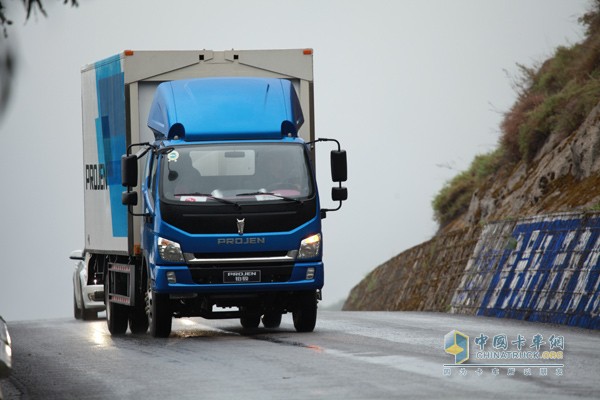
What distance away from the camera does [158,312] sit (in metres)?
18.7

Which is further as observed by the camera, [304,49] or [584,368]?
[304,49]

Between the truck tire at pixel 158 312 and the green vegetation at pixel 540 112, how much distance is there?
15551mm

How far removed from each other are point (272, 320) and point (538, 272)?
4364mm

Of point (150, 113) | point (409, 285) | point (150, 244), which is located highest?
point (150, 113)

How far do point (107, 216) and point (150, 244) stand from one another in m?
3.02

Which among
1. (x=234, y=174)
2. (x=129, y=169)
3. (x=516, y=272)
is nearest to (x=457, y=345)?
(x=234, y=174)

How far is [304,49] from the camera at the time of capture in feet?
65.5

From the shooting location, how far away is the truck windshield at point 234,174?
18156mm

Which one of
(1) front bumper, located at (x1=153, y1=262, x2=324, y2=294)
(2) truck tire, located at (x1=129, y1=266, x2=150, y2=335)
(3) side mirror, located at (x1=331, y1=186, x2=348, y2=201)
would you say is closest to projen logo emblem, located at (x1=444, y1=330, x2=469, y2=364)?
(1) front bumper, located at (x1=153, y1=262, x2=324, y2=294)

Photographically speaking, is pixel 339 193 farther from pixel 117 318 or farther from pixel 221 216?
pixel 117 318

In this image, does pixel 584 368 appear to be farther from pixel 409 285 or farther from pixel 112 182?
pixel 409 285

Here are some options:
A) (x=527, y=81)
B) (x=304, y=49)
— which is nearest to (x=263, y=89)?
(x=304, y=49)

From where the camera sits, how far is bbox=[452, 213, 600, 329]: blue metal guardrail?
2019cm

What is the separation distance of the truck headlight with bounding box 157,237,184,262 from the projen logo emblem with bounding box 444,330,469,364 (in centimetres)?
360
